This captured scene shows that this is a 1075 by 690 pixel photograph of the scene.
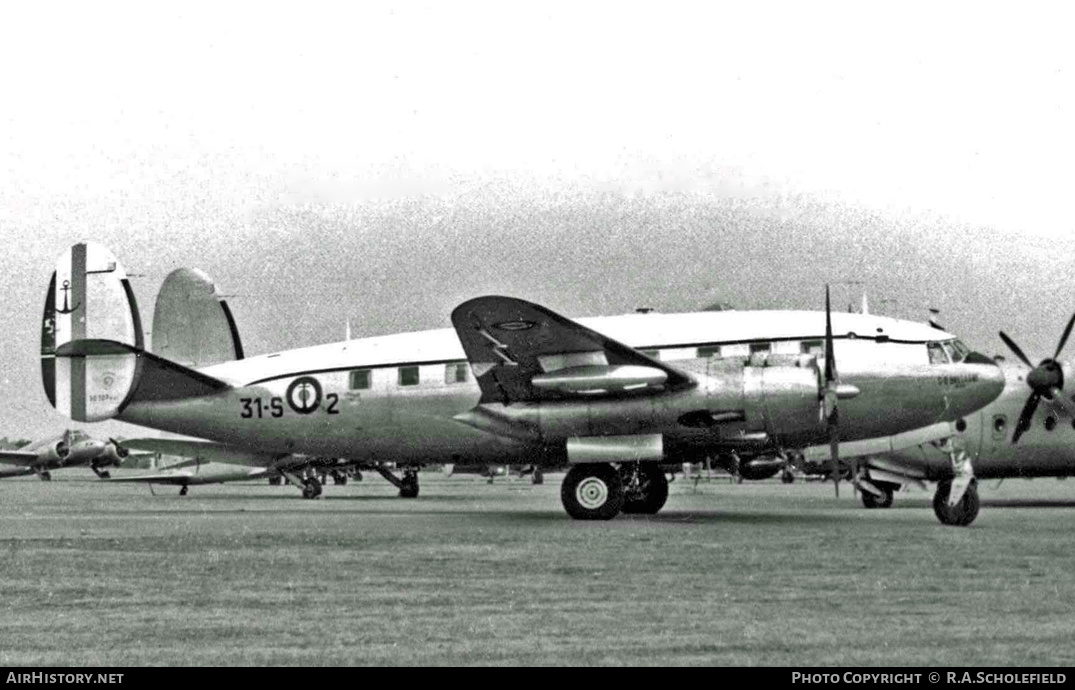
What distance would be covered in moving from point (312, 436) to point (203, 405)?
2.60 metres

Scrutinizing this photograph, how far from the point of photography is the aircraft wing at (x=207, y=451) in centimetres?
3475

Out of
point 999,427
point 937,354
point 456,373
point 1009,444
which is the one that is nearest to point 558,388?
point 456,373

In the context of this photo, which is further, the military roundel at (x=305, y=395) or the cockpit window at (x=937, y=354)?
the military roundel at (x=305, y=395)

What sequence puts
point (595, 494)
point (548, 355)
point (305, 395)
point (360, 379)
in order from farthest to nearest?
point (305, 395), point (360, 379), point (595, 494), point (548, 355)

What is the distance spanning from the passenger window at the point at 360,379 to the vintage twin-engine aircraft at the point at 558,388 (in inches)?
1.3

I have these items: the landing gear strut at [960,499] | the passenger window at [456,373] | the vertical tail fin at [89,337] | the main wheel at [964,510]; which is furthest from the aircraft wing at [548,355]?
the vertical tail fin at [89,337]

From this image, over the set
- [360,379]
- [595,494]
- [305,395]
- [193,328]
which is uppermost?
[193,328]

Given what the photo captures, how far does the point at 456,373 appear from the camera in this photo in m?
25.4

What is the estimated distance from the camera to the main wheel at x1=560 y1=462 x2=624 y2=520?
23.5m

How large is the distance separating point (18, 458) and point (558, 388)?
64211 mm

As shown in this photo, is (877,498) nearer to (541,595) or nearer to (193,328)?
(193,328)

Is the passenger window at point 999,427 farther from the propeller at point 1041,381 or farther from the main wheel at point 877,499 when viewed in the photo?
the main wheel at point 877,499

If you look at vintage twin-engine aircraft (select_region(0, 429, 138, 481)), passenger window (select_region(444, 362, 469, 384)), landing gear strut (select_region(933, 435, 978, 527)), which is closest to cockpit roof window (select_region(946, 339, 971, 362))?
landing gear strut (select_region(933, 435, 978, 527))

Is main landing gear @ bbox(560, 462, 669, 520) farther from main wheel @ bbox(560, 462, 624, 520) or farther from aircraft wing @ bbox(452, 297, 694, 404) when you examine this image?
aircraft wing @ bbox(452, 297, 694, 404)
